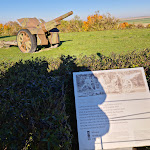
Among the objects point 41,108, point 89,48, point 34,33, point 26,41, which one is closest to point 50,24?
point 34,33

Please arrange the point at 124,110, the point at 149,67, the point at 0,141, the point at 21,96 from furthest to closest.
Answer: the point at 149,67
the point at 21,96
the point at 124,110
the point at 0,141

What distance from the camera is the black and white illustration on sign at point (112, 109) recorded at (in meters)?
2.47

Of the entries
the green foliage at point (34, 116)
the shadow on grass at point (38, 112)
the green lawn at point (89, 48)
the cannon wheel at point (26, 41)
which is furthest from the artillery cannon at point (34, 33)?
the green foliage at point (34, 116)

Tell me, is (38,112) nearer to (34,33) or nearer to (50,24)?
(34,33)

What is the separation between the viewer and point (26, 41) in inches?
266

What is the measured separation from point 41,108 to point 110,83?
1.25m

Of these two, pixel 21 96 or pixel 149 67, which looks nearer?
pixel 21 96

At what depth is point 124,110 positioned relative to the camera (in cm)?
261

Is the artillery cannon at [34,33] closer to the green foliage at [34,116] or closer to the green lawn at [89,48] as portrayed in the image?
the green lawn at [89,48]

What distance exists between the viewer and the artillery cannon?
6.46 metres

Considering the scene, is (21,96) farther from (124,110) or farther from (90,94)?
(124,110)

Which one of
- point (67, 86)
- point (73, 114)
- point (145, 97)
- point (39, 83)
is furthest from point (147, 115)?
point (39, 83)

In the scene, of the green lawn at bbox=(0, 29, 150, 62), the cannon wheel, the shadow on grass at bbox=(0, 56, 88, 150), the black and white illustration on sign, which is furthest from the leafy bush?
the cannon wheel

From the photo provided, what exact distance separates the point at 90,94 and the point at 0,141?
1.45 meters
